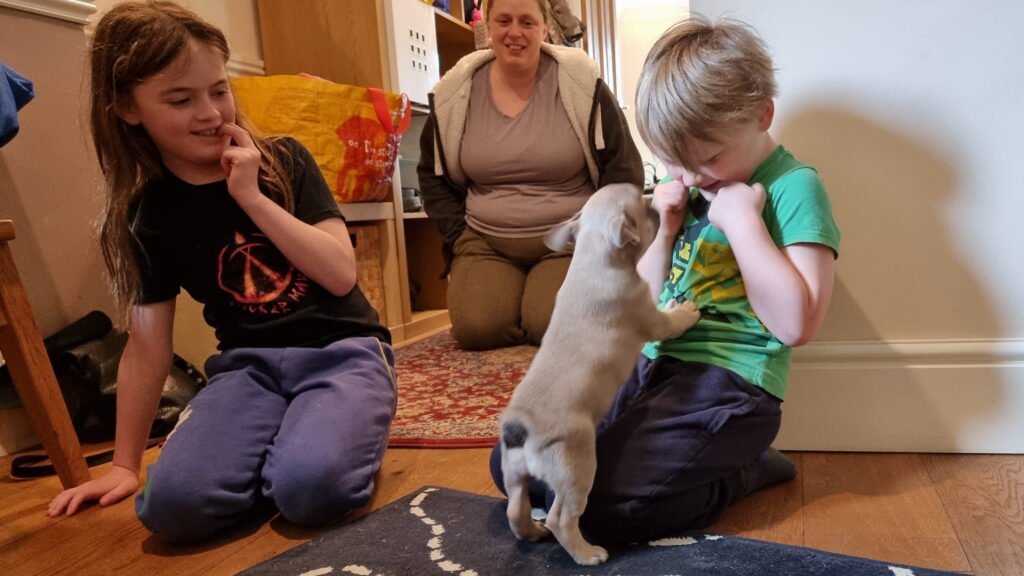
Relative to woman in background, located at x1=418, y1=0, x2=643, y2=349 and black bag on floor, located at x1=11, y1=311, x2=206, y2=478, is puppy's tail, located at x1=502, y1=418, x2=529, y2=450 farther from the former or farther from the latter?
woman in background, located at x1=418, y1=0, x2=643, y2=349

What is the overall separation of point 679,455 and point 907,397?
444 millimetres

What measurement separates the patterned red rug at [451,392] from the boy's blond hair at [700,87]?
2.12ft

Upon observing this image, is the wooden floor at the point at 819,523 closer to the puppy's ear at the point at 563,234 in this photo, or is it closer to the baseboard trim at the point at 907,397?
the baseboard trim at the point at 907,397

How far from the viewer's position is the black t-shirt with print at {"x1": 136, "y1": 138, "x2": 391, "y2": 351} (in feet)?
3.87

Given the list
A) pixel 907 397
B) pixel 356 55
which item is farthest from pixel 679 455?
pixel 356 55

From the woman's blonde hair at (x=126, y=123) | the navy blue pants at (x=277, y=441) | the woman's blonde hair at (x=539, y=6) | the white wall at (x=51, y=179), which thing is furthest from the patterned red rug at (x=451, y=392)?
the woman's blonde hair at (x=539, y=6)

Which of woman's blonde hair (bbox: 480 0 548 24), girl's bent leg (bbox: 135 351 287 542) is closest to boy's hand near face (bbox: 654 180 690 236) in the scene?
girl's bent leg (bbox: 135 351 287 542)

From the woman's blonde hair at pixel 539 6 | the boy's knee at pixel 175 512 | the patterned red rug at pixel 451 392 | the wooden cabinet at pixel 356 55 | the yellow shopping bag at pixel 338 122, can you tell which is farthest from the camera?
the wooden cabinet at pixel 356 55

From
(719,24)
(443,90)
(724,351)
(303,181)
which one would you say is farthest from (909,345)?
(443,90)

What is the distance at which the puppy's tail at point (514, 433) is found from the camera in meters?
0.78

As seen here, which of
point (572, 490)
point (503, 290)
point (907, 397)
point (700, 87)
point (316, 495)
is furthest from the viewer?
point (503, 290)

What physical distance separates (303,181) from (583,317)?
2.15 feet

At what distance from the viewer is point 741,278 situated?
963 mm

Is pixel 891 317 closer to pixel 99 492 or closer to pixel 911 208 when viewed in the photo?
A: pixel 911 208
